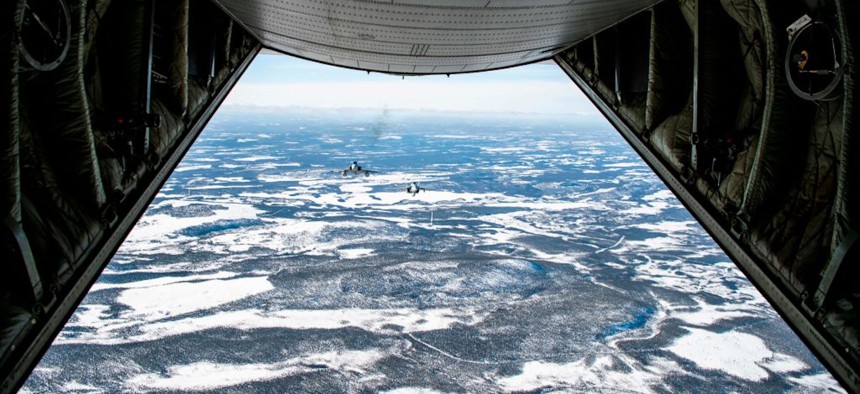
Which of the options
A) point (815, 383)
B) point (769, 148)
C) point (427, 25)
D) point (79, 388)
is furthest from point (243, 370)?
point (815, 383)

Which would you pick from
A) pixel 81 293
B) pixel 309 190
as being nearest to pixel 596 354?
pixel 81 293

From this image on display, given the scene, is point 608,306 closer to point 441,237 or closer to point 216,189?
point 441,237

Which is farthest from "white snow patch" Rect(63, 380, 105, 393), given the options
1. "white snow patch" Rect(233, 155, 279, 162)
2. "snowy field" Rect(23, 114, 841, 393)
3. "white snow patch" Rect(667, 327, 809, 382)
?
"white snow patch" Rect(233, 155, 279, 162)

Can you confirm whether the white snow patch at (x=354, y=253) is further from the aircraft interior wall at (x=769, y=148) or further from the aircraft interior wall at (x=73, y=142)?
the aircraft interior wall at (x=769, y=148)

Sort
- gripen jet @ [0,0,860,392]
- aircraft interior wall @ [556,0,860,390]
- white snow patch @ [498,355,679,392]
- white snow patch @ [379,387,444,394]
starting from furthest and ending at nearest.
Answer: white snow patch @ [498,355,679,392] → white snow patch @ [379,387,444,394] → aircraft interior wall @ [556,0,860,390] → gripen jet @ [0,0,860,392]

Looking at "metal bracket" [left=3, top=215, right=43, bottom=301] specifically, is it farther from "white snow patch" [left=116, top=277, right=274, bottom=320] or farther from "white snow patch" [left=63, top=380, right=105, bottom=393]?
"white snow patch" [left=116, top=277, right=274, bottom=320]

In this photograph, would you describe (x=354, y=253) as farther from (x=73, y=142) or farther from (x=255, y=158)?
(x=255, y=158)

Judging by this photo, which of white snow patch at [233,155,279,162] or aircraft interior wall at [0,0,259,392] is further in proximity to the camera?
white snow patch at [233,155,279,162]

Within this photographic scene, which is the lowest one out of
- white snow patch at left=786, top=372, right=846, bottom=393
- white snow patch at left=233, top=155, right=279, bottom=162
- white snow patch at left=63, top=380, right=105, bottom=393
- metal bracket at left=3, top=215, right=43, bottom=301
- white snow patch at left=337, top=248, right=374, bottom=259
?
white snow patch at left=63, top=380, right=105, bottom=393

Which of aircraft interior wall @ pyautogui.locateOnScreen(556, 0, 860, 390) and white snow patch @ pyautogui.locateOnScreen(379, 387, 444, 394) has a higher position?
aircraft interior wall @ pyautogui.locateOnScreen(556, 0, 860, 390)
